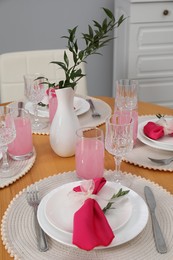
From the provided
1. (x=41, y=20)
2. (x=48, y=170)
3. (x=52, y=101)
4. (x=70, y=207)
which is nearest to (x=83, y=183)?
(x=70, y=207)

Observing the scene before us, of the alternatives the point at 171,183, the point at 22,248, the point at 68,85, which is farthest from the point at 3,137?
the point at 171,183

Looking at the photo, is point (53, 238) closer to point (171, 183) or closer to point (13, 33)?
point (171, 183)

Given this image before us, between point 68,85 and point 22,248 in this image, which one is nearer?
point 22,248

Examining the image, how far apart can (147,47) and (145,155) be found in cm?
158

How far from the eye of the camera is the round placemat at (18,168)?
1.07 meters

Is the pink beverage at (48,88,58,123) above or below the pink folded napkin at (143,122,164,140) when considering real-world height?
above

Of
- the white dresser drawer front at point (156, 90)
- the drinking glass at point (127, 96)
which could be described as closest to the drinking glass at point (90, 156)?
the drinking glass at point (127, 96)

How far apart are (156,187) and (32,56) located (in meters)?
1.16

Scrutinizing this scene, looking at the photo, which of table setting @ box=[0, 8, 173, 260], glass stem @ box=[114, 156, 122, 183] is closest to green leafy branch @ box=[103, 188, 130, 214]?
table setting @ box=[0, 8, 173, 260]

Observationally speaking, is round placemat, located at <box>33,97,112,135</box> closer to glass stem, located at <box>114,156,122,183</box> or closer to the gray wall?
glass stem, located at <box>114,156,122,183</box>

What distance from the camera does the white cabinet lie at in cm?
250

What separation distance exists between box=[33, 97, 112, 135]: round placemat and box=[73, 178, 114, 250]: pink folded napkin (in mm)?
584

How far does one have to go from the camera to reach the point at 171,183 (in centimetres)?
106

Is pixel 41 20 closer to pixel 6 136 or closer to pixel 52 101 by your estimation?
pixel 52 101
